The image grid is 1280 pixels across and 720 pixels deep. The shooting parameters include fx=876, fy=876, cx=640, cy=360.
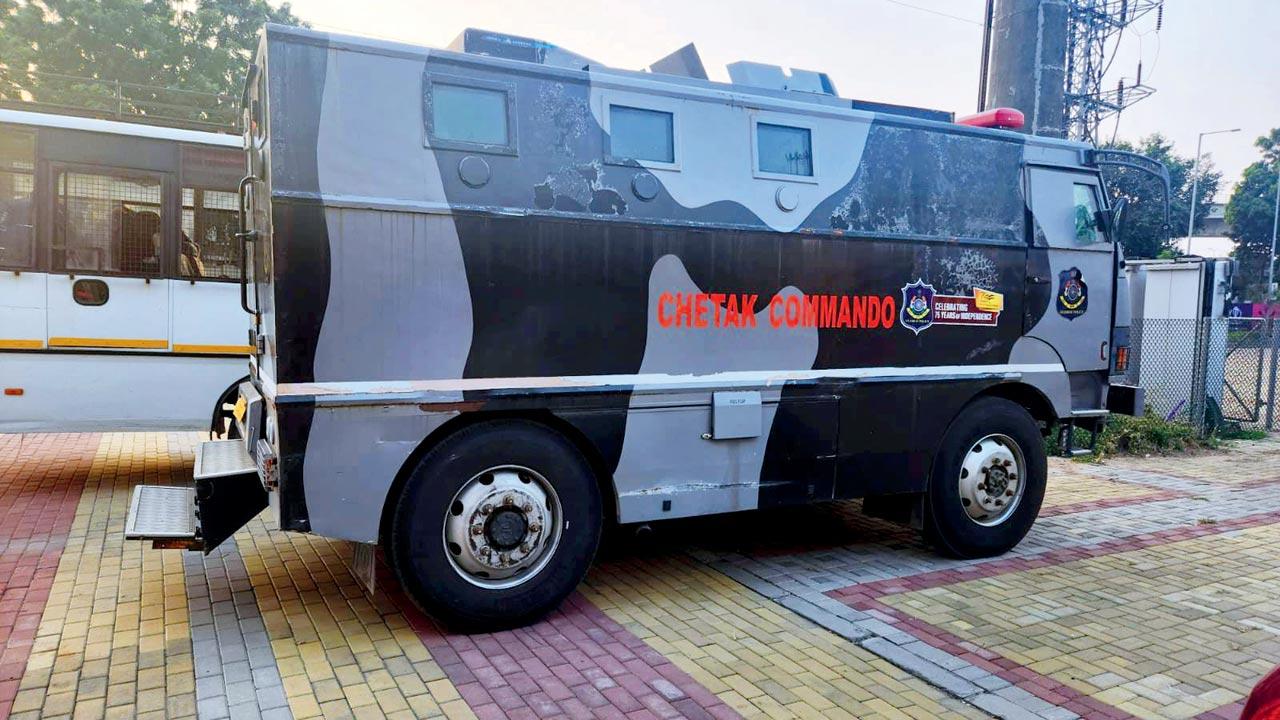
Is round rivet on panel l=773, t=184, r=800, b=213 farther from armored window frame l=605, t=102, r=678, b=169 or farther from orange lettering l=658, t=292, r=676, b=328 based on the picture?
orange lettering l=658, t=292, r=676, b=328

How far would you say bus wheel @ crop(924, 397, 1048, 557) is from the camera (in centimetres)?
598

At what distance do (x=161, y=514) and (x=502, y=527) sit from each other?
1777mm

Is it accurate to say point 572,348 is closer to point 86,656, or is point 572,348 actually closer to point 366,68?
point 366,68

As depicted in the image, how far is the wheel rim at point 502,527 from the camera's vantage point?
4.45m

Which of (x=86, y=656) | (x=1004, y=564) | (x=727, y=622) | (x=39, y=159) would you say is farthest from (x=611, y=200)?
(x=39, y=159)

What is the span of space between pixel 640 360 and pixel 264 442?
2019mm

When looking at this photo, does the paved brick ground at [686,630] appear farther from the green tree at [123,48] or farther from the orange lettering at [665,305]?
the green tree at [123,48]

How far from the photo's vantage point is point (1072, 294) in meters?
6.36

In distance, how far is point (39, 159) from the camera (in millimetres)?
7586

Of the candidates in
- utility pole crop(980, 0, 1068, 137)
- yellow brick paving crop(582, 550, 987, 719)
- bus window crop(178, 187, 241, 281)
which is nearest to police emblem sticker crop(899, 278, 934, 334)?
yellow brick paving crop(582, 550, 987, 719)

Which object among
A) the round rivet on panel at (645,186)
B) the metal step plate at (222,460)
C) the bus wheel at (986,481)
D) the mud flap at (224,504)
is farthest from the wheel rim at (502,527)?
the bus wheel at (986,481)

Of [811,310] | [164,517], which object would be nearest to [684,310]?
[811,310]

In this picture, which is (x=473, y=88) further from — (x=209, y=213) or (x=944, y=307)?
(x=209, y=213)

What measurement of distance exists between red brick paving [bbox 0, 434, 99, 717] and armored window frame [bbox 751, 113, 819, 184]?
14.6ft
